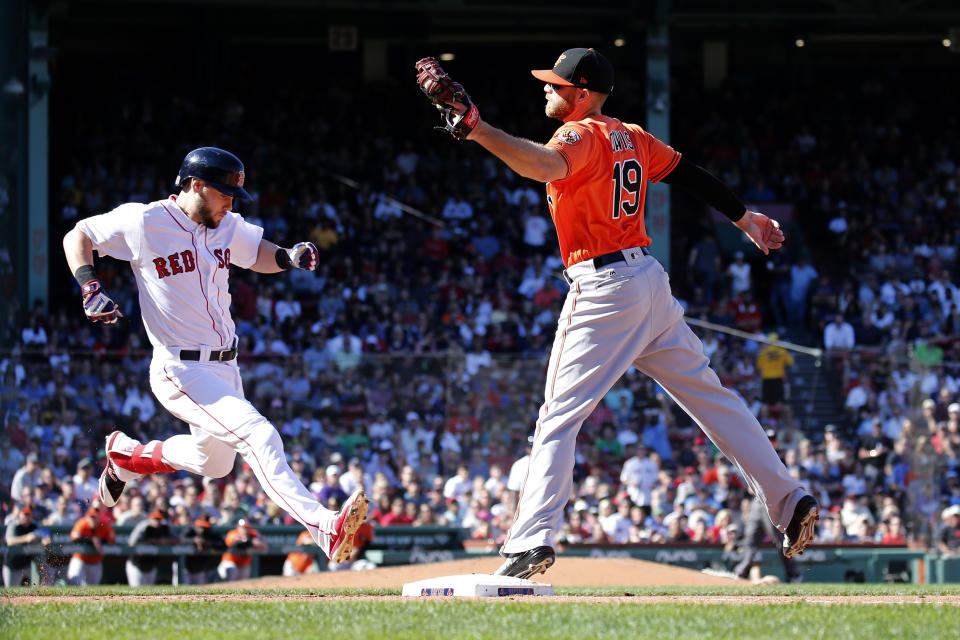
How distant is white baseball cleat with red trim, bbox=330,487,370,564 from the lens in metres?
5.60

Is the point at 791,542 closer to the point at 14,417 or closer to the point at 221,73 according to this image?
the point at 14,417

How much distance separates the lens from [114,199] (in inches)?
853

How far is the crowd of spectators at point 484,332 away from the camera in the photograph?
45.9 ft

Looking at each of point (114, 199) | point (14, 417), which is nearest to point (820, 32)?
point (114, 199)

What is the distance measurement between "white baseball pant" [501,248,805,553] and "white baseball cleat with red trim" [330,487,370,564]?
0.68 m

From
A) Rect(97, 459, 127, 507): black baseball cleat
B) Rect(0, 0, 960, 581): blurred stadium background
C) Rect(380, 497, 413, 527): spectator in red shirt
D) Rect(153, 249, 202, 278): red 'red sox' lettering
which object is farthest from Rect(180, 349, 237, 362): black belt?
Rect(380, 497, 413, 527): spectator in red shirt

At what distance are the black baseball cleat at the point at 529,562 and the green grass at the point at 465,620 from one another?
23 cm

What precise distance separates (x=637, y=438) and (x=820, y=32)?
15.8 metres

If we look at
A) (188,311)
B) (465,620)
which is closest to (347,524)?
(465,620)

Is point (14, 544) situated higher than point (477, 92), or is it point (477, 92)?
point (477, 92)

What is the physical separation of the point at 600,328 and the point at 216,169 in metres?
1.98

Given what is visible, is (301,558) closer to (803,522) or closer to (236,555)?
(236,555)

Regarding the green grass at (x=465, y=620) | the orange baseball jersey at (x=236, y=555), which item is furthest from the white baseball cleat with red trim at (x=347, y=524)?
the orange baseball jersey at (x=236, y=555)

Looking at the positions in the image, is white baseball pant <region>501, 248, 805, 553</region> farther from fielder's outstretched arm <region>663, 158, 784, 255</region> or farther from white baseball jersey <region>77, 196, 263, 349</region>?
white baseball jersey <region>77, 196, 263, 349</region>
